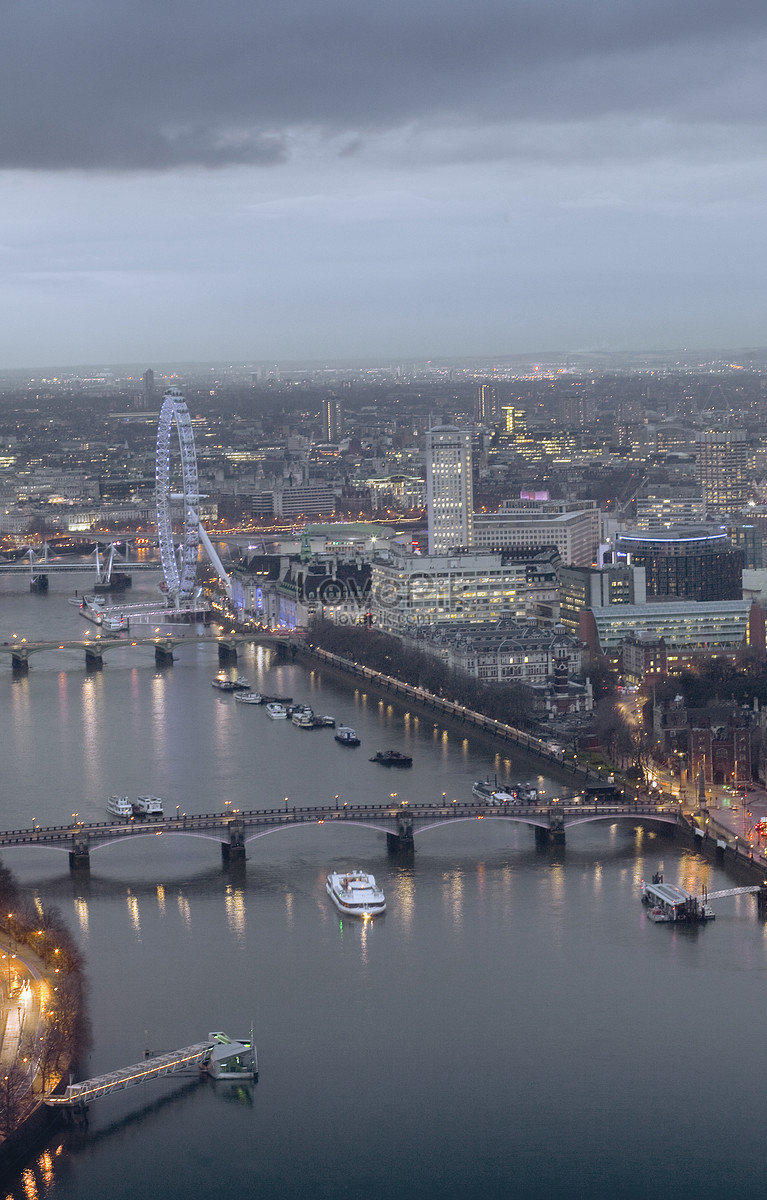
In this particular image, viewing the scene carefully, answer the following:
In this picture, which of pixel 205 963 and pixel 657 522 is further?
pixel 657 522

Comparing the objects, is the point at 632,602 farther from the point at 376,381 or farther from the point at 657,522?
the point at 376,381

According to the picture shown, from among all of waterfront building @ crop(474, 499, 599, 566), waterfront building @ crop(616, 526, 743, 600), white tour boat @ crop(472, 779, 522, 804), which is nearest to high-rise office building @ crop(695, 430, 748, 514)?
waterfront building @ crop(474, 499, 599, 566)

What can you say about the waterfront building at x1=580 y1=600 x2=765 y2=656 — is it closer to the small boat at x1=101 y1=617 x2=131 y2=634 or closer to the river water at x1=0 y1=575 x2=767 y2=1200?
the river water at x1=0 y1=575 x2=767 y2=1200

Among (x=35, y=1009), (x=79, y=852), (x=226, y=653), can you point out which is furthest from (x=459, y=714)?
(x=35, y=1009)

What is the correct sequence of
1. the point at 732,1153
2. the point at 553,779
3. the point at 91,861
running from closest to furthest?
1. the point at 732,1153
2. the point at 91,861
3. the point at 553,779

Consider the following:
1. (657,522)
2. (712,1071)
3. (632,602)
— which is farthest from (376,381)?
(712,1071)

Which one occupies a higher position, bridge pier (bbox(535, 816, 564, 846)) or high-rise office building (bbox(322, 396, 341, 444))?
high-rise office building (bbox(322, 396, 341, 444))

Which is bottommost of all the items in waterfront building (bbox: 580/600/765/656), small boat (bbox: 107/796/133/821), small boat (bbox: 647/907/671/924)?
small boat (bbox: 647/907/671/924)
